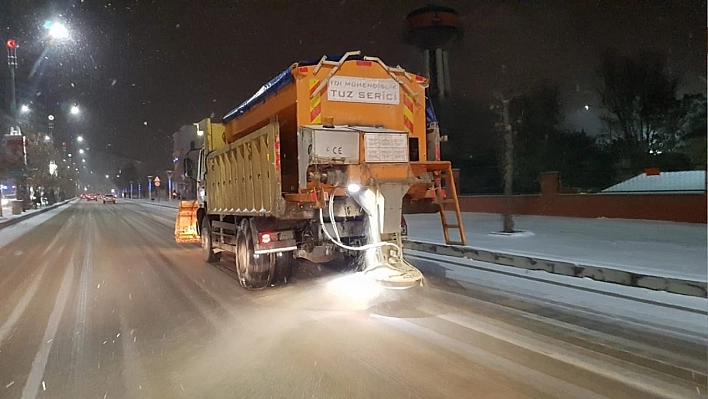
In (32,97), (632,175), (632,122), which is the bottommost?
(632,175)

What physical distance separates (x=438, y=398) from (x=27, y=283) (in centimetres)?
975

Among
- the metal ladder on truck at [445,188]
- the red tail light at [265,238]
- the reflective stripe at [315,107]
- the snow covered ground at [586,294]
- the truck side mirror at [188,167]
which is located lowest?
the snow covered ground at [586,294]

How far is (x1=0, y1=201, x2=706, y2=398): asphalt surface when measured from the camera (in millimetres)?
5270

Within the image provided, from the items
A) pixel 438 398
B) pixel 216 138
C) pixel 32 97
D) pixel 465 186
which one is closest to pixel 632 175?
pixel 465 186

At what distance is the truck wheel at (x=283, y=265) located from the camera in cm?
1032

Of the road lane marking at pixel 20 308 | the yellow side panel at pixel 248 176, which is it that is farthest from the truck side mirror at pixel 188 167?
the road lane marking at pixel 20 308

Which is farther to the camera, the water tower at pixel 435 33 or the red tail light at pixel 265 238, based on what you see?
the water tower at pixel 435 33

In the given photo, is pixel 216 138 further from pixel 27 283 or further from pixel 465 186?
pixel 465 186

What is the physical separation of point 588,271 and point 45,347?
8.18m

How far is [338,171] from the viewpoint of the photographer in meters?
8.84

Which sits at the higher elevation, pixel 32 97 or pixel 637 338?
pixel 32 97

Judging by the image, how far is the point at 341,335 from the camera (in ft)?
22.9

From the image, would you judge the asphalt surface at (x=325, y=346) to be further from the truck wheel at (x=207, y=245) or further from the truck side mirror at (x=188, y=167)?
the truck side mirror at (x=188, y=167)

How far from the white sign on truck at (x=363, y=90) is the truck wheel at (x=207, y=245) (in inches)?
255
